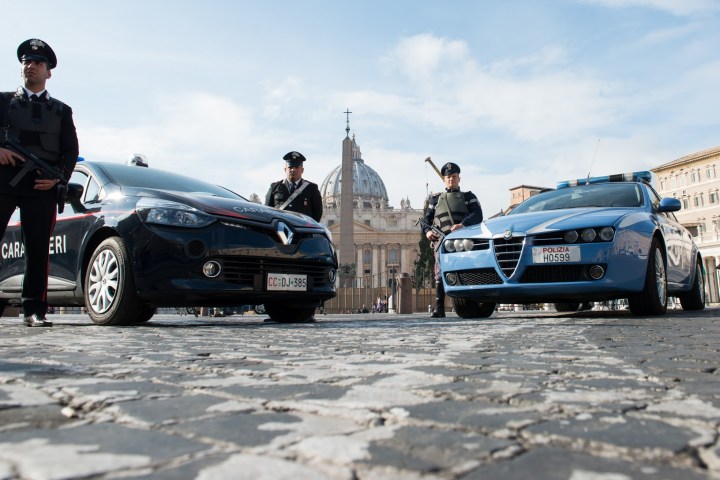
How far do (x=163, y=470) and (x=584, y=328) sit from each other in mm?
4295

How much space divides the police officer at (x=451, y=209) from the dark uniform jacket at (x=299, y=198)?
4.78 feet

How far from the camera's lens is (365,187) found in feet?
452

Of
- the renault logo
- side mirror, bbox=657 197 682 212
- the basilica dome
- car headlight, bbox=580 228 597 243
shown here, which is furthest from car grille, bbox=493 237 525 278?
the basilica dome

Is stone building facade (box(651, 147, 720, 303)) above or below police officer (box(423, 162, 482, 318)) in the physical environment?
above

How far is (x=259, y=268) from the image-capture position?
19.9 ft

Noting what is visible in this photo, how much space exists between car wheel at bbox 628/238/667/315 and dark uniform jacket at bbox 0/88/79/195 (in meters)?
5.20

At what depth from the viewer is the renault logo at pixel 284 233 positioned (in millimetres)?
6223

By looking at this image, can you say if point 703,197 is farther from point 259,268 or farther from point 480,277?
point 259,268

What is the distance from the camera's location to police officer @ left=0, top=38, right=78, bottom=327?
18.2 ft

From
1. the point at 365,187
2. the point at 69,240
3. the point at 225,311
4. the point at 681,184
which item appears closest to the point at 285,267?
the point at 69,240

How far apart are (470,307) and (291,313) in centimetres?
205

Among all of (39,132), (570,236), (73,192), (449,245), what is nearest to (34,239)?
(73,192)

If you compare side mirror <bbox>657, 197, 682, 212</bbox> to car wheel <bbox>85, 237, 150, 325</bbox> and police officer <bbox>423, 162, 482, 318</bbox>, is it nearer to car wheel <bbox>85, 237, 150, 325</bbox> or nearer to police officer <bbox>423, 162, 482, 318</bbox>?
police officer <bbox>423, 162, 482, 318</bbox>

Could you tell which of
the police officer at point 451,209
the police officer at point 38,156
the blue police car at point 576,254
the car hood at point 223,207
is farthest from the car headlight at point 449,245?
the police officer at point 38,156
